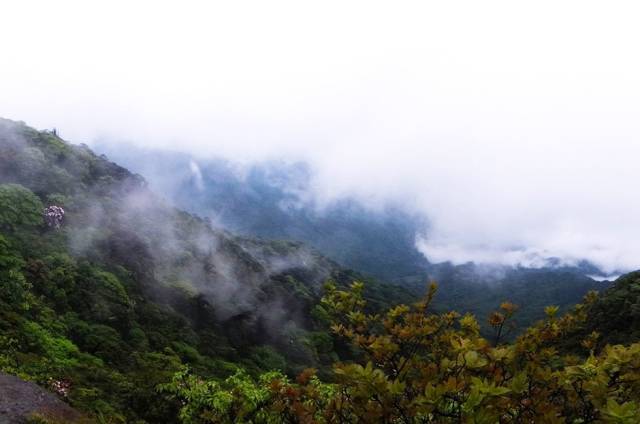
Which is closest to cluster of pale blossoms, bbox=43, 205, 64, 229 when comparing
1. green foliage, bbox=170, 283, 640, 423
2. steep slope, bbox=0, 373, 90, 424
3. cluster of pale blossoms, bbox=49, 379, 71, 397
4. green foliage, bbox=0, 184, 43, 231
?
green foliage, bbox=0, 184, 43, 231

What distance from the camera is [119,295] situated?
90.6 ft

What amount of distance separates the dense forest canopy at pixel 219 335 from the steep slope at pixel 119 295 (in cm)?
11

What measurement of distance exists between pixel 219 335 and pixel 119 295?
7.79 meters

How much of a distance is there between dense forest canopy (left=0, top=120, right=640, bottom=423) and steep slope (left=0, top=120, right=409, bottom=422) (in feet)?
0.36

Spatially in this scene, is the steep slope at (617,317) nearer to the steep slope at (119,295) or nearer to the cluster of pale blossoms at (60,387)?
the steep slope at (119,295)

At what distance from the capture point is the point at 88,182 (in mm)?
41688

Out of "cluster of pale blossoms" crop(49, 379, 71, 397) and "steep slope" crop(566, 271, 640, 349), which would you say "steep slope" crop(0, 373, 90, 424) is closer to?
"cluster of pale blossoms" crop(49, 379, 71, 397)

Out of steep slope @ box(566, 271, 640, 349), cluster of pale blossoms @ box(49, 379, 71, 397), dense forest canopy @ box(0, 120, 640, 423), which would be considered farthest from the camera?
steep slope @ box(566, 271, 640, 349)

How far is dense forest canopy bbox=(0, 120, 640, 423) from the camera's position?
312 centimetres

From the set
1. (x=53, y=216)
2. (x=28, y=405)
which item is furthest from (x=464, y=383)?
(x=53, y=216)

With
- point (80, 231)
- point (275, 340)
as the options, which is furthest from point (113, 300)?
point (275, 340)

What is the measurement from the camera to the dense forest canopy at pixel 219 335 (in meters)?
3.12

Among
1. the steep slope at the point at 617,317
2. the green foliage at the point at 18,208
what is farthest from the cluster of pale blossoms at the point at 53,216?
the steep slope at the point at 617,317

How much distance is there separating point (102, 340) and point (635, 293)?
3988 centimetres
